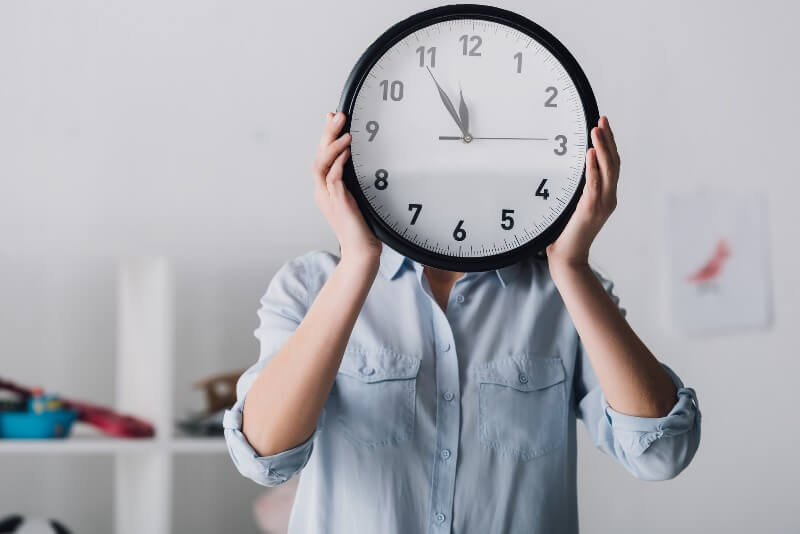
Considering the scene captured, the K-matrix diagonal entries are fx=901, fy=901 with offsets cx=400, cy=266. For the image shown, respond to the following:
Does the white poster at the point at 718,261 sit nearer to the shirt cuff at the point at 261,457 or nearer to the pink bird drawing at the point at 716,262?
the pink bird drawing at the point at 716,262

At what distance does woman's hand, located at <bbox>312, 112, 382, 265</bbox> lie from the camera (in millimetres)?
889

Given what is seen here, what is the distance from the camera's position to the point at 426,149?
37.4 inches

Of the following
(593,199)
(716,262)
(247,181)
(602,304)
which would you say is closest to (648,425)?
(602,304)

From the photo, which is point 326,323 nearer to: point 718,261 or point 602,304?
point 602,304

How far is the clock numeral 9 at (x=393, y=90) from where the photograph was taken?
94 cm

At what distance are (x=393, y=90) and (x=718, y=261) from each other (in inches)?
67.8

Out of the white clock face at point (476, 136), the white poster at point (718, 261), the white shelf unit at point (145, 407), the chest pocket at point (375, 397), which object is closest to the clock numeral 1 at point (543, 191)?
the white clock face at point (476, 136)

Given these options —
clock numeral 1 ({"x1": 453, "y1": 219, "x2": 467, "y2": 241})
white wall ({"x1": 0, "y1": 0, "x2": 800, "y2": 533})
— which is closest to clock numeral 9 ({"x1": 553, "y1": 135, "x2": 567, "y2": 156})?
clock numeral 1 ({"x1": 453, "y1": 219, "x2": 467, "y2": 241})

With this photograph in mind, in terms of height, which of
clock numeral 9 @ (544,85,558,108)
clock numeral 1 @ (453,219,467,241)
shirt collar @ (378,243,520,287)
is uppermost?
clock numeral 9 @ (544,85,558,108)

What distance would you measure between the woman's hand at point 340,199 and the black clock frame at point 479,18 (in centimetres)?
2

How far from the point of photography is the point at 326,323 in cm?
90

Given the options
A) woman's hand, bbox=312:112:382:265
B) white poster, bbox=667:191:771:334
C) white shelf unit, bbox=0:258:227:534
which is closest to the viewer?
woman's hand, bbox=312:112:382:265

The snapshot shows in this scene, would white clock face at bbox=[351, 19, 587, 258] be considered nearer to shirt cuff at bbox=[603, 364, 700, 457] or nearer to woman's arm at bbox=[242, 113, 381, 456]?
woman's arm at bbox=[242, 113, 381, 456]

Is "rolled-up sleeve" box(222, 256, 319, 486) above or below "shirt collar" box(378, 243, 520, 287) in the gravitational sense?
below
